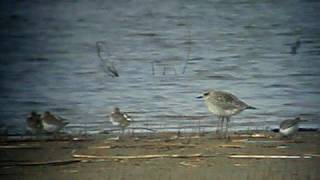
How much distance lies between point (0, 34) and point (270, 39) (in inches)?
32.7

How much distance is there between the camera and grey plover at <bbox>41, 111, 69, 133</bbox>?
2119 millimetres

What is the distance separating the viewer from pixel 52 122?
2129mm

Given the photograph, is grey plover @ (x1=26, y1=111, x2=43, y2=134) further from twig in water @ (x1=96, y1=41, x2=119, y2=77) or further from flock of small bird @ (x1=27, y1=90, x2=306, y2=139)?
twig in water @ (x1=96, y1=41, x2=119, y2=77)

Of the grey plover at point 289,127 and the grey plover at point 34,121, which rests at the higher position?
the grey plover at point 34,121

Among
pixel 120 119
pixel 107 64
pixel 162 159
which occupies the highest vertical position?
pixel 107 64

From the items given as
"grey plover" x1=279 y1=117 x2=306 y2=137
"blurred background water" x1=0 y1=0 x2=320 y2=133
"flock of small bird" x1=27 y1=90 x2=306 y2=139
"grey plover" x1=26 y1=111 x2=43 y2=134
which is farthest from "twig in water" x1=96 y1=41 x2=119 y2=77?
"grey plover" x1=279 y1=117 x2=306 y2=137

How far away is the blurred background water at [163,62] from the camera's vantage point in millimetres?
2133

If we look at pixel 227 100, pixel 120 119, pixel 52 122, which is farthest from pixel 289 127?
pixel 52 122

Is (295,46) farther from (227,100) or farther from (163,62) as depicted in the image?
(163,62)

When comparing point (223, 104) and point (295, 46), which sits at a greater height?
→ point (295, 46)

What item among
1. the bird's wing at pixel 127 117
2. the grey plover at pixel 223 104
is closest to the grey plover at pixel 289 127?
the grey plover at pixel 223 104

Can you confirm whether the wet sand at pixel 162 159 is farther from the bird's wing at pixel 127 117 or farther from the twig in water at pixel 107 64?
the twig in water at pixel 107 64

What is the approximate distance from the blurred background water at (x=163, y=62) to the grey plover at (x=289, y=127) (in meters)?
0.02

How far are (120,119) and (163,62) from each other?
22 cm
